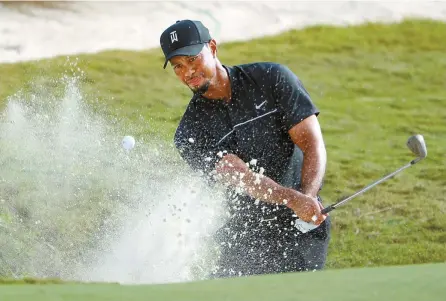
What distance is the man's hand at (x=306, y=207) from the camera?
2.43m

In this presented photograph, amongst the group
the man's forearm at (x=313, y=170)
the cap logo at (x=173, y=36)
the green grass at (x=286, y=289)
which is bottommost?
the man's forearm at (x=313, y=170)

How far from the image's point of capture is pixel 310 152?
8.30ft

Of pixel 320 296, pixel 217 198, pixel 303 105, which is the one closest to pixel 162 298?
pixel 320 296

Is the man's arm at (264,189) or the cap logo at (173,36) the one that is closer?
the man's arm at (264,189)

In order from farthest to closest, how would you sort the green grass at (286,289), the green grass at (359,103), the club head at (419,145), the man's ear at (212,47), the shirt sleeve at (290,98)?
the green grass at (359,103) < the club head at (419,145) < the man's ear at (212,47) < the shirt sleeve at (290,98) < the green grass at (286,289)

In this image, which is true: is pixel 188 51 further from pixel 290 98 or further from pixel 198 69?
pixel 290 98

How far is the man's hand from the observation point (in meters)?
2.43

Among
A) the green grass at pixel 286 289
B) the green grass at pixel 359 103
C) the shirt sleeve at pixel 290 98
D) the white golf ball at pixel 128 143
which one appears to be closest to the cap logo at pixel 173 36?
the shirt sleeve at pixel 290 98

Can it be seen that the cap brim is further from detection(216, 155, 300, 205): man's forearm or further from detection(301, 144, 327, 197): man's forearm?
detection(301, 144, 327, 197): man's forearm

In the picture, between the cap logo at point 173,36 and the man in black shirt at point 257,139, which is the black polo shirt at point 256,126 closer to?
the man in black shirt at point 257,139


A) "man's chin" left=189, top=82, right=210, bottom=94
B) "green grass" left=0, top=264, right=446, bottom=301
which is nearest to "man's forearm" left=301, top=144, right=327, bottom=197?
"man's chin" left=189, top=82, right=210, bottom=94

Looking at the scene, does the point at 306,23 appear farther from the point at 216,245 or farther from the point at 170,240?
the point at 216,245

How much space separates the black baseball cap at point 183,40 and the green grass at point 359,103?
5.82 feet

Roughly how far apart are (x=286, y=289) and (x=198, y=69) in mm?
1191
